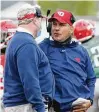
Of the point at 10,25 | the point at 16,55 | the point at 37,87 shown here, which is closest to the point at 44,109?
the point at 37,87

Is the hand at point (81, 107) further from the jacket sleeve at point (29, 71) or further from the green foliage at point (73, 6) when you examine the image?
the green foliage at point (73, 6)

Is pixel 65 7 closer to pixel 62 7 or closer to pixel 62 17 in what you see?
pixel 62 7

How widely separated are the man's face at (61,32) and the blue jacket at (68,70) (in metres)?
A: 0.06

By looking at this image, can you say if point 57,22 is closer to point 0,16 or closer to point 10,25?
point 10,25

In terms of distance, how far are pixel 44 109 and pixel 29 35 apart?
65 centimetres

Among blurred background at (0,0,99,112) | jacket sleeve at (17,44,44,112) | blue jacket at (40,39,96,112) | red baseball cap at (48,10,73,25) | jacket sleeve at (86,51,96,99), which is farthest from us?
blurred background at (0,0,99,112)

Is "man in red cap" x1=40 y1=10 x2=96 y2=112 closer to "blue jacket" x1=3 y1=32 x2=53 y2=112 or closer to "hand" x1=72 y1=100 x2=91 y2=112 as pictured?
"hand" x1=72 y1=100 x2=91 y2=112

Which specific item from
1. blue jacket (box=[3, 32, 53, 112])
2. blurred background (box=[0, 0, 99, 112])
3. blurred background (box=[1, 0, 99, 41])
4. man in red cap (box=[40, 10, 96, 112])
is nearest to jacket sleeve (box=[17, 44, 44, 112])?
blue jacket (box=[3, 32, 53, 112])

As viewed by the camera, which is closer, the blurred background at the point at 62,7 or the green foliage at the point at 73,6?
the blurred background at the point at 62,7

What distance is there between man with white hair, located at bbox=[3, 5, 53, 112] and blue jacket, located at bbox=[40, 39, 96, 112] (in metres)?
0.33

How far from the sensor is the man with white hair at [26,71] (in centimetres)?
474

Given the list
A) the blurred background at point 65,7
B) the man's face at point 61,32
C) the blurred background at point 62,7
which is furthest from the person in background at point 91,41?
the blurred background at point 65,7

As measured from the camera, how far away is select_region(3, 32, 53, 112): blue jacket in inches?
187

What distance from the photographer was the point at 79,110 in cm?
550
